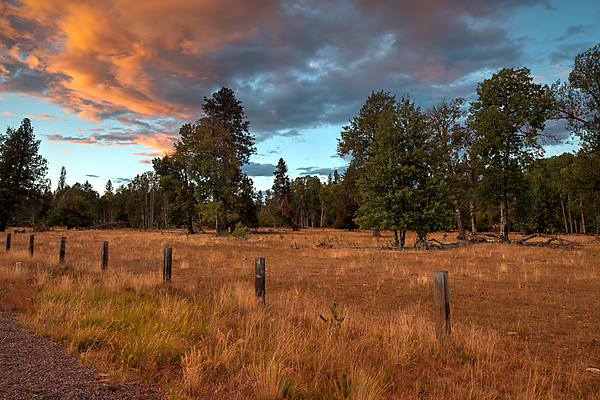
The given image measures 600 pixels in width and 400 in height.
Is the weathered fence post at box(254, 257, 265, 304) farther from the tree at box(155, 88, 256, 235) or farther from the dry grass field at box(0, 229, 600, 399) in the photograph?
the tree at box(155, 88, 256, 235)

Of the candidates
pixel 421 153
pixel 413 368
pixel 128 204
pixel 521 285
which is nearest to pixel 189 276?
pixel 413 368

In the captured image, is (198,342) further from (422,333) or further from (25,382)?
(422,333)

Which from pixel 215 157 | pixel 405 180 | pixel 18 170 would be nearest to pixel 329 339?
pixel 405 180

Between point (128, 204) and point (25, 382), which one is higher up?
point (128, 204)

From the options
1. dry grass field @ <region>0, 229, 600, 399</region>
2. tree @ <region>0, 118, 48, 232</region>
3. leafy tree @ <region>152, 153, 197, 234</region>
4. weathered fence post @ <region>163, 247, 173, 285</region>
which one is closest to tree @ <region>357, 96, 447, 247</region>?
dry grass field @ <region>0, 229, 600, 399</region>

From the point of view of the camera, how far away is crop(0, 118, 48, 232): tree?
45500 millimetres

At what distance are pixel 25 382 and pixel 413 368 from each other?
4.92 meters

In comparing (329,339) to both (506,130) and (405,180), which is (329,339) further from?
(506,130)

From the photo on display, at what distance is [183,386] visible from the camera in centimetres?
366

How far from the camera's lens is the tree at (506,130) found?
27.9 metres

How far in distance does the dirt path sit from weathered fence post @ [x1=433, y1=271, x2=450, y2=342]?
4195mm

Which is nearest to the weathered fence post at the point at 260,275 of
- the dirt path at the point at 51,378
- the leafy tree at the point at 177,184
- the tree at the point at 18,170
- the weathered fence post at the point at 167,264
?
the dirt path at the point at 51,378

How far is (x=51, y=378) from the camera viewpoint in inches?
151

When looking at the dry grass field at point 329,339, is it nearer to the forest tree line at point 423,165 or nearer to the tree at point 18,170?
the forest tree line at point 423,165
